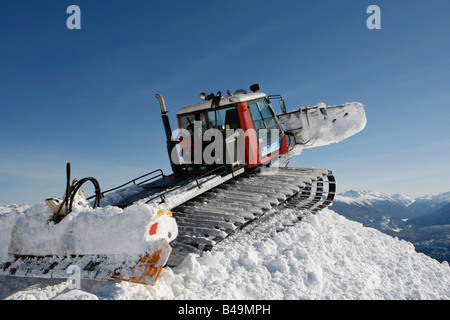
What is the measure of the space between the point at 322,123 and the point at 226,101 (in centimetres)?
398

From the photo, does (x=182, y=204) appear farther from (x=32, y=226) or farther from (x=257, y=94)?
(x=257, y=94)

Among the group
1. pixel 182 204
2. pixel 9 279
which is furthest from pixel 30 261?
pixel 182 204

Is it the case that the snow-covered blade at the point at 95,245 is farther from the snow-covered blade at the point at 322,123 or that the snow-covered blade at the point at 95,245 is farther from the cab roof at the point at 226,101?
the snow-covered blade at the point at 322,123

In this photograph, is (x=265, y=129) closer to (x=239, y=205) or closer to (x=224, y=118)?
(x=224, y=118)

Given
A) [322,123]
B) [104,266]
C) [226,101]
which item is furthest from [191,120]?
[104,266]

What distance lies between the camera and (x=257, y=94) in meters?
9.22

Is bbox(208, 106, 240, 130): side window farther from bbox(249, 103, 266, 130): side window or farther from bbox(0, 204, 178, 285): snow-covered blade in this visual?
bbox(0, 204, 178, 285): snow-covered blade

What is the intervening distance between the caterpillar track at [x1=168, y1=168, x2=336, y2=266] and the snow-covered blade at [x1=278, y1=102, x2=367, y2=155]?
4.51ft

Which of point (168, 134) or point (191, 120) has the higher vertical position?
point (191, 120)

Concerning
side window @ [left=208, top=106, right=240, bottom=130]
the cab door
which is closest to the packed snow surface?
the cab door

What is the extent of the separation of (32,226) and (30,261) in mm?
554

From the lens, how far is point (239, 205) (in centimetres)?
663

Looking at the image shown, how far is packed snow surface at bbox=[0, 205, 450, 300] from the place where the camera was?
159 inches

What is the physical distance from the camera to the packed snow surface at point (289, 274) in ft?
13.3
